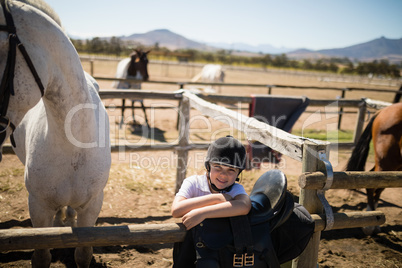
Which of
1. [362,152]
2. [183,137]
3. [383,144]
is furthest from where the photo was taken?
[183,137]

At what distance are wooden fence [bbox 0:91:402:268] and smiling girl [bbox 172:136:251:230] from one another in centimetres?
10

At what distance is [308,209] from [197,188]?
27.3 inches

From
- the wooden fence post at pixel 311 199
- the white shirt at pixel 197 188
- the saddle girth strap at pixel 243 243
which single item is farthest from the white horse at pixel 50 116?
the wooden fence post at pixel 311 199

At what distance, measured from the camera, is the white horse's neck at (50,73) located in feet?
4.28

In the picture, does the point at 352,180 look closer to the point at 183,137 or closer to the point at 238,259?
the point at 238,259

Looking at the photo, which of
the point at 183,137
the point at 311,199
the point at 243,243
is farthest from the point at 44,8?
the point at 183,137

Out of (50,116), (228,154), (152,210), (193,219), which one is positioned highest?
(50,116)

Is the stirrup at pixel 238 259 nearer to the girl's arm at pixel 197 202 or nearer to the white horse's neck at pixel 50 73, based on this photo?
the girl's arm at pixel 197 202

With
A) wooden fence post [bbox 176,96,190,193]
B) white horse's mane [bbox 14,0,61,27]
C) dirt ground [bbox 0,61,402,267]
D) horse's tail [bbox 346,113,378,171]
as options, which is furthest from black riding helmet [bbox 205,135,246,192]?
horse's tail [bbox 346,113,378,171]

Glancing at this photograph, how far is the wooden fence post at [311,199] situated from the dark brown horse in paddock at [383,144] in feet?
7.71

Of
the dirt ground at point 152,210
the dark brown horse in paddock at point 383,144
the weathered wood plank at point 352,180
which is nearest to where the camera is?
the weathered wood plank at point 352,180

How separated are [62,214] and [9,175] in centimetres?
162

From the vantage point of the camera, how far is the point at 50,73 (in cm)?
148

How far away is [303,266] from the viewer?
5.69 feet
